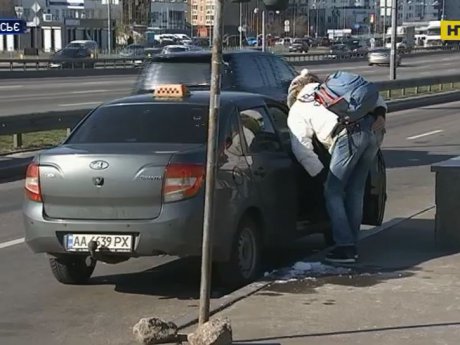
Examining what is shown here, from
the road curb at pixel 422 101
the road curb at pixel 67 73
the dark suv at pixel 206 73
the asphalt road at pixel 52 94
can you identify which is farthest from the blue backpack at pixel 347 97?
the road curb at pixel 67 73

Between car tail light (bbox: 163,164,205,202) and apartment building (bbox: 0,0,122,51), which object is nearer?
car tail light (bbox: 163,164,205,202)

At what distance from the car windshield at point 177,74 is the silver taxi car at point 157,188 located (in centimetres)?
552

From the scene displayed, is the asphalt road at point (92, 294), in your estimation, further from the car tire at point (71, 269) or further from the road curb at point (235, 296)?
the road curb at point (235, 296)

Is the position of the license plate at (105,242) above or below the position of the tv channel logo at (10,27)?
below

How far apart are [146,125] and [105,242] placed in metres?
1.14

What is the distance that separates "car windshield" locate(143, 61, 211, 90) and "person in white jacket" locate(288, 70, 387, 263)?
216 inches

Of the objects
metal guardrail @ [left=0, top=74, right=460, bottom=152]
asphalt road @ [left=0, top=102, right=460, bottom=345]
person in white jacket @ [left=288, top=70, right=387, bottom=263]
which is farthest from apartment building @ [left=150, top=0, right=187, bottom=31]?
person in white jacket @ [left=288, top=70, right=387, bottom=263]

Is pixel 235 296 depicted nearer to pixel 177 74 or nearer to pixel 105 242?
pixel 105 242

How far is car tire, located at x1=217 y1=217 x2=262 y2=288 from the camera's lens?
309 inches

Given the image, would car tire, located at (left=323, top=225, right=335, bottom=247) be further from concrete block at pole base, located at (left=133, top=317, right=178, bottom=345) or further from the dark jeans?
concrete block at pole base, located at (left=133, top=317, right=178, bottom=345)

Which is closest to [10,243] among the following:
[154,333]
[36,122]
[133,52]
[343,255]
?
[343,255]

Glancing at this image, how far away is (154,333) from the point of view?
601 cm

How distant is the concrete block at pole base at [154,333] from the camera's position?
602 centimetres

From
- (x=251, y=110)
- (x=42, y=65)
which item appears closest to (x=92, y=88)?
(x=42, y=65)
